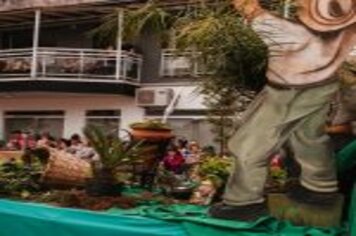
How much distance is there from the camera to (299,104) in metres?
4.19

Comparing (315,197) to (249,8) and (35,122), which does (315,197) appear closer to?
(249,8)

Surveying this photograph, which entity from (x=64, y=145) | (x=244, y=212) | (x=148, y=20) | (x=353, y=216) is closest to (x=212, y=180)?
(x=244, y=212)

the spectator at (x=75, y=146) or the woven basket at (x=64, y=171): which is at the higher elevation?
the spectator at (x=75, y=146)

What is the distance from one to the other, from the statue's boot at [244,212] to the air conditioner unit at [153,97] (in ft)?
61.9

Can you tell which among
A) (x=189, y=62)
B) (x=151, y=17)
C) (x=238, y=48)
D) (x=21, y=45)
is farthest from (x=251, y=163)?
(x=21, y=45)

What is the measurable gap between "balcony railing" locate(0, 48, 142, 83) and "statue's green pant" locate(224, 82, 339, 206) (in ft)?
64.4

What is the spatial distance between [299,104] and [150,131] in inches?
91.9

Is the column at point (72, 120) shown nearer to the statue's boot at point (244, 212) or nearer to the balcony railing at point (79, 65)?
the balcony railing at point (79, 65)

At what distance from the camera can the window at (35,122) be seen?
26.0 meters

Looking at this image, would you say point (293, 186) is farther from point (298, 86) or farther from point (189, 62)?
point (189, 62)

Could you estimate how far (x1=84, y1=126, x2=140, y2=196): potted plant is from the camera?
529cm

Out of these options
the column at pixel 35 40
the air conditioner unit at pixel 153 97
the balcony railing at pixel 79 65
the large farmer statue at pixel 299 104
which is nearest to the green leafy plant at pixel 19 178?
the large farmer statue at pixel 299 104

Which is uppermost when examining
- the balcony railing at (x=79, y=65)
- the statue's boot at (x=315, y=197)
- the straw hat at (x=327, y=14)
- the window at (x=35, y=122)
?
the balcony railing at (x=79, y=65)

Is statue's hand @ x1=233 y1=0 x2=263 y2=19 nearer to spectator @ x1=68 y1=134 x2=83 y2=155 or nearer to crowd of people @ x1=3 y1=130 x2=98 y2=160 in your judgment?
crowd of people @ x1=3 y1=130 x2=98 y2=160
